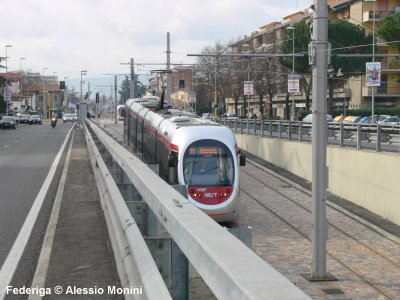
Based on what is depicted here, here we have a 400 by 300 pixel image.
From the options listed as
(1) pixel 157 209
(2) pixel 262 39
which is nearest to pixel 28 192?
(1) pixel 157 209

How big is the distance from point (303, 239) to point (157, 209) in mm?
11093

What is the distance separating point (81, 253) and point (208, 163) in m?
8.73

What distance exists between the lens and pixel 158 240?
441 cm

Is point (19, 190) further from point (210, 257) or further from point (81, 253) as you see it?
point (210, 257)

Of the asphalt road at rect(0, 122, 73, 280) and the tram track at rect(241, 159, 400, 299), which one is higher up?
the asphalt road at rect(0, 122, 73, 280)

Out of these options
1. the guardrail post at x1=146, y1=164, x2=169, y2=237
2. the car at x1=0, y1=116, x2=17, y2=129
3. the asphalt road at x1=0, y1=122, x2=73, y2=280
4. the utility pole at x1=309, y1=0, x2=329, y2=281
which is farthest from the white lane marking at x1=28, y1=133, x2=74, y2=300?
the car at x1=0, y1=116, x2=17, y2=129

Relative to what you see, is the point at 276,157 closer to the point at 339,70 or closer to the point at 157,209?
the point at 157,209

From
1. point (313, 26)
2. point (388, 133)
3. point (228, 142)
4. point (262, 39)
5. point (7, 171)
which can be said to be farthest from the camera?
point (262, 39)

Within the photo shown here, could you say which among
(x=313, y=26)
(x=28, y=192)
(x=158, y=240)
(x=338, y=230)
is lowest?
(x=338, y=230)

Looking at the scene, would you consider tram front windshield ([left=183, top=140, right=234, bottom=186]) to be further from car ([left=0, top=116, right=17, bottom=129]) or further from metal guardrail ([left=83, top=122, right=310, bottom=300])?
car ([left=0, top=116, right=17, bottom=129])

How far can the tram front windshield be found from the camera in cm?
1583

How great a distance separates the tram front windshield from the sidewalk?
138 inches

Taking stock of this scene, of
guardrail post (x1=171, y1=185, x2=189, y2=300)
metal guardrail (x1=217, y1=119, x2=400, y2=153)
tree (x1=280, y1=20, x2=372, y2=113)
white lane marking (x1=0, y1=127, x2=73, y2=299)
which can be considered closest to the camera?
guardrail post (x1=171, y1=185, x2=189, y2=300)

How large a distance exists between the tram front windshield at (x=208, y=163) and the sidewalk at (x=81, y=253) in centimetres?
350
